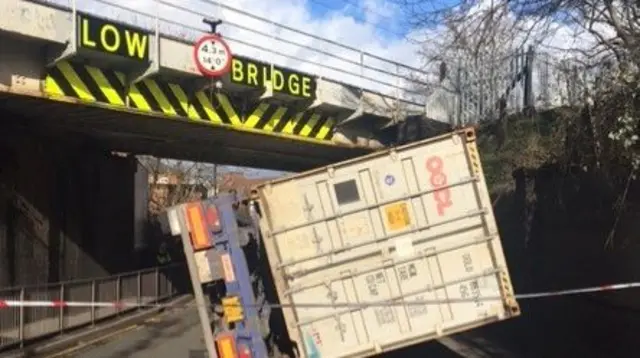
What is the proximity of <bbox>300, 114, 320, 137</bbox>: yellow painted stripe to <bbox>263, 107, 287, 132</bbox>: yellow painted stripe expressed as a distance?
983 mm

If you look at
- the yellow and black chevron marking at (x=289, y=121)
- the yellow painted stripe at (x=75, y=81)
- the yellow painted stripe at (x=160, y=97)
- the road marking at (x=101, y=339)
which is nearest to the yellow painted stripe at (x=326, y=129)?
the yellow and black chevron marking at (x=289, y=121)

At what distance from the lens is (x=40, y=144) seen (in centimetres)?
1828

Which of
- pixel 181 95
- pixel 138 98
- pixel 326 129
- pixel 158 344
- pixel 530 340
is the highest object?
pixel 181 95

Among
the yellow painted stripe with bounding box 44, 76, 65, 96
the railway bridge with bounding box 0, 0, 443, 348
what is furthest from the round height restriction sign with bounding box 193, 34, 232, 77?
the yellow painted stripe with bounding box 44, 76, 65, 96

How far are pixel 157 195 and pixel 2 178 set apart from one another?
92.3 ft

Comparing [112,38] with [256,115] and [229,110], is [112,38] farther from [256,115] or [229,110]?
[256,115]

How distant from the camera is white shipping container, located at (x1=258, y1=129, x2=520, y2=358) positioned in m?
9.34

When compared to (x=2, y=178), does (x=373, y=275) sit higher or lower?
lower

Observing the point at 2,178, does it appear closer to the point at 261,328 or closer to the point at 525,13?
the point at 261,328

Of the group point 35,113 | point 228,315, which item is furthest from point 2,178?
point 228,315

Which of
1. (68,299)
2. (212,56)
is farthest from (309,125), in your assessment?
(68,299)

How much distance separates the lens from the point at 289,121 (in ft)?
60.4

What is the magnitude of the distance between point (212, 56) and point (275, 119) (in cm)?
309

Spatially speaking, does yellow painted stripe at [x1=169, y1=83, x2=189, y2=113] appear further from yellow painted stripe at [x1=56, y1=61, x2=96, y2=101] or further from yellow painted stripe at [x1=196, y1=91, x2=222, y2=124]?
yellow painted stripe at [x1=56, y1=61, x2=96, y2=101]
